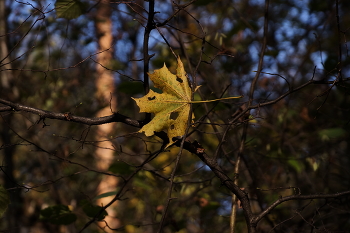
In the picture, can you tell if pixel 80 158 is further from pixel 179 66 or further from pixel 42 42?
pixel 179 66

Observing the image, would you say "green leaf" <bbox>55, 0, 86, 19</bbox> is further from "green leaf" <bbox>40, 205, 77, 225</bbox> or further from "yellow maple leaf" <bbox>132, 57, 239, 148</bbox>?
"green leaf" <bbox>40, 205, 77, 225</bbox>

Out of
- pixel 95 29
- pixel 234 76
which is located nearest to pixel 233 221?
pixel 234 76

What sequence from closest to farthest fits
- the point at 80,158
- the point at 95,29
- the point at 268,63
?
the point at 268,63, the point at 80,158, the point at 95,29

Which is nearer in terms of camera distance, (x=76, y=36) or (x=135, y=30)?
(x=76, y=36)

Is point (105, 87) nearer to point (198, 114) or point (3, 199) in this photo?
point (198, 114)

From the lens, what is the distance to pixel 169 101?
1.22 m

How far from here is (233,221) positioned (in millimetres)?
1490

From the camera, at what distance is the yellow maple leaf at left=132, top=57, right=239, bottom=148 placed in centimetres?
117

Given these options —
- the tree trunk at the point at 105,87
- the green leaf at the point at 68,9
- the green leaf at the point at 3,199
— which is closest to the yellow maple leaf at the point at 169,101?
the green leaf at the point at 3,199

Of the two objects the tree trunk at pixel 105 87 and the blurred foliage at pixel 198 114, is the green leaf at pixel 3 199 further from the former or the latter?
the tree trunk at pixel 105 87

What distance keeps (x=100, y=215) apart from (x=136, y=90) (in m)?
0.64

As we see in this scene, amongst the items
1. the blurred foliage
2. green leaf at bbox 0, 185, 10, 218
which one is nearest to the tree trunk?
the blurred foliage

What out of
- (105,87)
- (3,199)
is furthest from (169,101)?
(105,87)

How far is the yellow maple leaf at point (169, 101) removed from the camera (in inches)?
46.1
